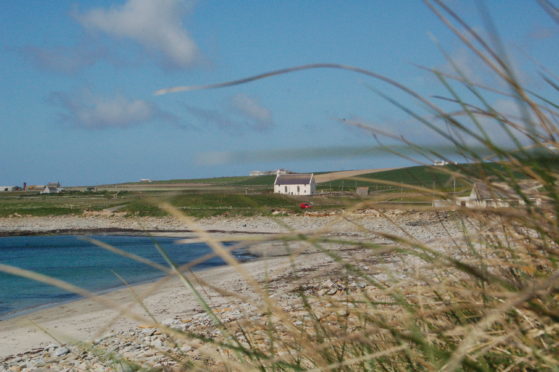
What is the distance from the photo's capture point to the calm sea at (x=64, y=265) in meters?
15.2

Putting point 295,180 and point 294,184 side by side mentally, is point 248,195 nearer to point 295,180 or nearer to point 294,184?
point 294,184

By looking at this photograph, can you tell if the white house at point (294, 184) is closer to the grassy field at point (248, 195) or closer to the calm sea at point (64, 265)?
the grassy field at point (248, 195)

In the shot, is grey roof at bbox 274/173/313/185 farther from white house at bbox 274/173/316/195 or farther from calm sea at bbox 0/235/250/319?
calm sea at bbox 0/235/250/319

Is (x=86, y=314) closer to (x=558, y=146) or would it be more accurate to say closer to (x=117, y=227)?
(x=558, y=146)

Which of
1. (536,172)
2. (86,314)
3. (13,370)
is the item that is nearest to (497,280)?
(536,172)

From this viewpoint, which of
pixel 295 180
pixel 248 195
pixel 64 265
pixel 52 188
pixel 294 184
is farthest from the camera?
pixel 52 188

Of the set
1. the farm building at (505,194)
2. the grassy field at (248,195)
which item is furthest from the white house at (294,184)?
the farm building at (505,194)

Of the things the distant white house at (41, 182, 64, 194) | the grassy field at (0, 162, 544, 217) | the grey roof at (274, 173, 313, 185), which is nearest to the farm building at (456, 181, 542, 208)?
the grassy field at (0, 162, 544, 217)

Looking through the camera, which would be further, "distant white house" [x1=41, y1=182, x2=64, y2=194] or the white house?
"distant white house" [x1=41, y1=182, x2=64, y2=194]

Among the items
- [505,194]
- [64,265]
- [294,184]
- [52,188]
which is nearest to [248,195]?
[505,194]

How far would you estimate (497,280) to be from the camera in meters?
0.79

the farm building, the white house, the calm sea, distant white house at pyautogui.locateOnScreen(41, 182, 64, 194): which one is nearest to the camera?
the farm building

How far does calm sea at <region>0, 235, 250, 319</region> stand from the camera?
15.2 m

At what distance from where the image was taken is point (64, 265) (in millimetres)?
24203
